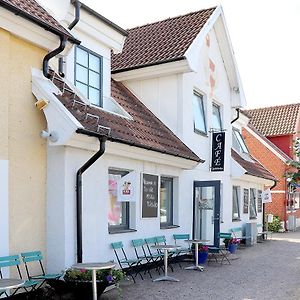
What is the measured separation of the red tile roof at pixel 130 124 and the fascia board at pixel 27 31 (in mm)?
914

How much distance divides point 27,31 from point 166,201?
22.0 feet

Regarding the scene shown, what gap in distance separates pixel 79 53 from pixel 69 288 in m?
5.11

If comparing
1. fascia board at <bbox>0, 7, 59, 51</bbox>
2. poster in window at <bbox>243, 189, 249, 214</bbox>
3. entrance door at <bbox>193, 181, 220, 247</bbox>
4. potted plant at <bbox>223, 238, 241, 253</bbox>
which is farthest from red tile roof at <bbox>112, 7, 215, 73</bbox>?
poster in window at <bbox>243, 189, 249, 214</bbox>

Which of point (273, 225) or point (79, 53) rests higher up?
point (79, 53)

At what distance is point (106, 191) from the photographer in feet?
31.1

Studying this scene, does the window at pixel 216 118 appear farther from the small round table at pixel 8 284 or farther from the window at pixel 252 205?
the small round table at pixel 8 284

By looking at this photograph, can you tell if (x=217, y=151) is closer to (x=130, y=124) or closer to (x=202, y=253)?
(x=202, y=253)

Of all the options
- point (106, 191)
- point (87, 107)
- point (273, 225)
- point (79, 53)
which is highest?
point (79, 53)

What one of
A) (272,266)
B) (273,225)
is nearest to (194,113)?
(272,266)

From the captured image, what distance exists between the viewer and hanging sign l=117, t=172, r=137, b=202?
32.4ft

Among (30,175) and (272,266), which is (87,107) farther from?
(272,266)

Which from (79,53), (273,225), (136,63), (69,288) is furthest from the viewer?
(273,225)

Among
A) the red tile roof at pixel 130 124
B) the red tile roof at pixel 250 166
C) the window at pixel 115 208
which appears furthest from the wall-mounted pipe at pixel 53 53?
the red tile roof at pixel 250 166

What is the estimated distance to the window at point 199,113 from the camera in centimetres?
1427
